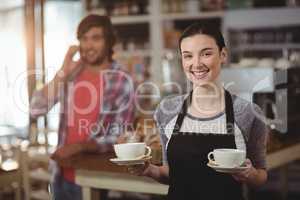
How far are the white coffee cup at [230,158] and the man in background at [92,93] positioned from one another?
382 millimetres

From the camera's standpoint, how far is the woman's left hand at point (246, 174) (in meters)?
1.35

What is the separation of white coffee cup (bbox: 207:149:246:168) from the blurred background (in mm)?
178

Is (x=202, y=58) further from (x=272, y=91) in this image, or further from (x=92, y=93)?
(x=92, y=93)

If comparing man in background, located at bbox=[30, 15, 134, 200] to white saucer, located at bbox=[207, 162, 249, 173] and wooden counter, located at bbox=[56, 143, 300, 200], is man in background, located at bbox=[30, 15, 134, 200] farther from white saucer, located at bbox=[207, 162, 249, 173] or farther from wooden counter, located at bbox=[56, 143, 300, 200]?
white saucer, located at bbox=[207, 162, 249, 173]

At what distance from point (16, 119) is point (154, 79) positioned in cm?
50

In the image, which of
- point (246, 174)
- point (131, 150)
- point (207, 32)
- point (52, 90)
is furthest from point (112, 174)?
point (207, 32)

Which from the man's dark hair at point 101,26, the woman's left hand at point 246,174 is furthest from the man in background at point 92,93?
the woman's left hand at point 246,174

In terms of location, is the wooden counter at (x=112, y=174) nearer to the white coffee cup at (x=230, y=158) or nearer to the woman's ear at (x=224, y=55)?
the white coffee cup at (x=230, y=158)

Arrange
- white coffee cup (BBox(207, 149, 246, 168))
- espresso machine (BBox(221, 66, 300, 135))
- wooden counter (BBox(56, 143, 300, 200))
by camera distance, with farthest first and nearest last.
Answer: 1. wooden counter (BBox(56, 143, 300, 200))
2. espresso machine (BBox(221, 66, 300, 135))
3. white coffee cup (BBox(207, 149, 246, 168))

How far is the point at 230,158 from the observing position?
4.21 feet

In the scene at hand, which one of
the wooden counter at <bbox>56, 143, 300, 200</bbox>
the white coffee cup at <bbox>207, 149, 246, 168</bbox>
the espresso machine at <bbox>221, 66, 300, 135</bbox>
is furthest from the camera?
the wooden counter at <bbox>56, 143, 300, 200</bbox>

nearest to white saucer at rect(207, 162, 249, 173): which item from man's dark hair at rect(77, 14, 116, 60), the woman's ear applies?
the woman's ear

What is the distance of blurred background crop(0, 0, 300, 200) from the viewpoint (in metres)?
1.51

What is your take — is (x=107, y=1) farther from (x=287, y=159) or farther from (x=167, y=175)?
(x=287, y=159)
